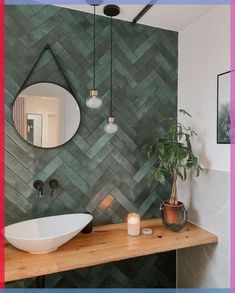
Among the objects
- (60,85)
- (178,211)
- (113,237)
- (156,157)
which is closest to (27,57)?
(60,85)

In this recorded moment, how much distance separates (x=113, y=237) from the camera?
1.69 metres

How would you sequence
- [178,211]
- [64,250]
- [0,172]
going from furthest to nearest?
1. [178,211]
2. [0,172]
3. [64,250]

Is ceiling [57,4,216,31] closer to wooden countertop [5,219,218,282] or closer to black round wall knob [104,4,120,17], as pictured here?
black round wall knob [104,4,120,17]

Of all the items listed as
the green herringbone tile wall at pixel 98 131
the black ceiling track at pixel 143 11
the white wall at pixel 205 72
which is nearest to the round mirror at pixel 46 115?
the green herringbone tile wall at pixel 98 131

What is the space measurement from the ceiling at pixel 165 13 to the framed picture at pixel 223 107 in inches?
22.6

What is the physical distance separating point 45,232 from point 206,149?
53.7 inches

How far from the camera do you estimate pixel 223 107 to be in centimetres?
170

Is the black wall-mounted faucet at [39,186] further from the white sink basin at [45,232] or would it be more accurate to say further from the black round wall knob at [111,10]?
the black round wall knob at [111,10]

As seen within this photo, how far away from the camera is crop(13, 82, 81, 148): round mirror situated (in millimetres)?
1682

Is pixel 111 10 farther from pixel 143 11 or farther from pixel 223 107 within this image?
pixel 223 107

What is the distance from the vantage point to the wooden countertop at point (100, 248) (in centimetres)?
128

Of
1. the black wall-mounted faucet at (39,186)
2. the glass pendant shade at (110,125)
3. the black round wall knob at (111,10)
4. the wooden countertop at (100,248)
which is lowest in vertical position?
the wooden countertop at (100,248)

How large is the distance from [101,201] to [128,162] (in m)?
0.40

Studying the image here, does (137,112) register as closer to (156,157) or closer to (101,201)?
(156,157)
